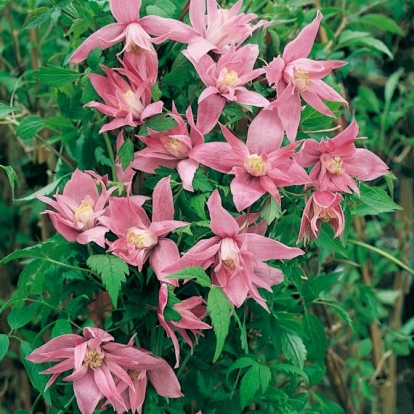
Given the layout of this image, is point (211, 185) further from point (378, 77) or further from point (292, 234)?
point (378, 77)

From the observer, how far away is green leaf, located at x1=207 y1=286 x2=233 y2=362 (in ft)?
2.33

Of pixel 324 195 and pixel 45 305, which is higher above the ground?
pixel 324 195

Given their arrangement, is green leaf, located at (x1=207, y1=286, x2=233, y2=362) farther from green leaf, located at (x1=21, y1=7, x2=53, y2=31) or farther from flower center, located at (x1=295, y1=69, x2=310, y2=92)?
green leaf, located at (x1=21, y1=7, x2=53, y2=31)

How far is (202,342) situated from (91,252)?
19 centimetres

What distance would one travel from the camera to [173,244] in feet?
2.58

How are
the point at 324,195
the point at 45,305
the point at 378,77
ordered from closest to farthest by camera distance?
the point at 324,195, the point at 45,305, the point at 378,77

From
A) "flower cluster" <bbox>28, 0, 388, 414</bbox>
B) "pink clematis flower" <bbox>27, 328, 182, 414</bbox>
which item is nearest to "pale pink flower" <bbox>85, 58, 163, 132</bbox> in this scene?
"flower cluster" <bbox>28, 0, 388, 414</bbox>

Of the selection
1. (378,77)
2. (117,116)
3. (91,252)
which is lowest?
(378,77)

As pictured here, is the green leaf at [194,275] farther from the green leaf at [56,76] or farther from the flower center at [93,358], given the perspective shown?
the green leaf at [56,76]

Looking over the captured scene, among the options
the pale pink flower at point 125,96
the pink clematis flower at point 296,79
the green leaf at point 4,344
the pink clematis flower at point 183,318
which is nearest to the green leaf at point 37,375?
the green leaf at point 4,344

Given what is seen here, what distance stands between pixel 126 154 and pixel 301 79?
0.20 metres

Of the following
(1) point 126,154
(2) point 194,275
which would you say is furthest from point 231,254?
(1) point 126,154

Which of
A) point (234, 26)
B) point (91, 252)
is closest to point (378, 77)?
point (234, 26)

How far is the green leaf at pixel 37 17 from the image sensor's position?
0.84m
